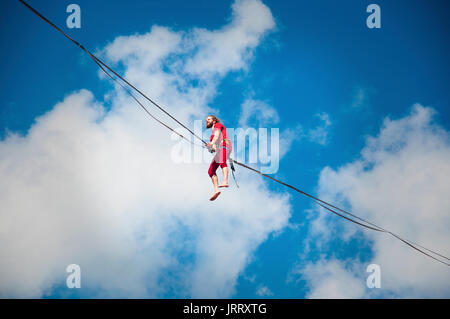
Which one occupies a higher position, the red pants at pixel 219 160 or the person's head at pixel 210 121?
the person's head at pixel 210 121

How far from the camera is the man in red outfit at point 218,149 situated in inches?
290

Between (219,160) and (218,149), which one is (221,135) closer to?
(218,149)

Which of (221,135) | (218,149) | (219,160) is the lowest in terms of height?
(219,160)

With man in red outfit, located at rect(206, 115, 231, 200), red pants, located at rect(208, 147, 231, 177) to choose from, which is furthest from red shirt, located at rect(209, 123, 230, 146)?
red pants, located at rect(208, 147, 231, 177)

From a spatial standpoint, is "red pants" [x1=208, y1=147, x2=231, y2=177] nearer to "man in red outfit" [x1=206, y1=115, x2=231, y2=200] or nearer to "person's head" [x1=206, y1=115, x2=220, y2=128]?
"man in red outfit" [x1=206, y1=115, x2=231, y2=200]

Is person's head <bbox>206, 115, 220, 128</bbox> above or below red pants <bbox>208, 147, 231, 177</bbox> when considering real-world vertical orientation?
above

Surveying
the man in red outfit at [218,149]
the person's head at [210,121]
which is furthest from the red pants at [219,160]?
the person's head at [210,121]

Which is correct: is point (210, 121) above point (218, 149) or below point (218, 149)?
above

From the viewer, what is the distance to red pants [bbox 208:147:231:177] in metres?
7.54

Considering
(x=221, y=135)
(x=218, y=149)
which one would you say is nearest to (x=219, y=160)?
(x=218, y=149)

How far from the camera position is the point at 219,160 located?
7.55 m

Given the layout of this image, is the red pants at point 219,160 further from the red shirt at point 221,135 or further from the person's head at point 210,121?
the person's head at point 210,121

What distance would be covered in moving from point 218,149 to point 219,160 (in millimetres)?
243
